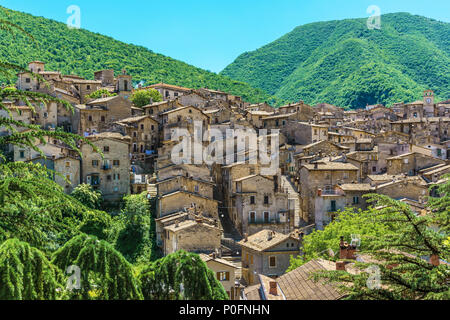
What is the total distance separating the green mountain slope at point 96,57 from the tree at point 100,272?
11348cm

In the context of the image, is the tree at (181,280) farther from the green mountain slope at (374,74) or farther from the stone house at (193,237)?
the green mountain slope at (374,74)

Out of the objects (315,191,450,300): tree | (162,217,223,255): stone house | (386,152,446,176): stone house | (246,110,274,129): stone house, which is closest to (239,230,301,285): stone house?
(162,217,223,255): stone house

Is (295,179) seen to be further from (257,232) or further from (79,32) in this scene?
(79,32)

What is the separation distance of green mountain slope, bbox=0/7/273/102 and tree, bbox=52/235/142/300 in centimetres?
11348

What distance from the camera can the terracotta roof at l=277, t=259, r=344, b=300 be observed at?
782 inches

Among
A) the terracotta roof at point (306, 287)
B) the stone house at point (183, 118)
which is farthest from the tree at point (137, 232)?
the terracotta roof at point (306, 287)

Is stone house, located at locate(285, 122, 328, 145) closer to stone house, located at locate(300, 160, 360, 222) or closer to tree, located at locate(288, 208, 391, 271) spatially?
stone house, located at locate(300, 160, 360, 222)

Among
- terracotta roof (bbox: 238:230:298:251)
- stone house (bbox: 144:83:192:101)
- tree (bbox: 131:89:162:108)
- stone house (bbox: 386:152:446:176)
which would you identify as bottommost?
terracotta roof (bbox: 238:230:298:251)

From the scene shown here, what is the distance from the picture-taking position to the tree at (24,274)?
306 inches

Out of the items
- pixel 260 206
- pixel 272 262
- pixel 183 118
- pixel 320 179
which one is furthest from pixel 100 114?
pixel 272 262

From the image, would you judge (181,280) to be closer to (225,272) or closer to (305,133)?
(225,272)

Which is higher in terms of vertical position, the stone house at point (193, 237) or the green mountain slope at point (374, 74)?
the green mountain slope at point (374, 74)

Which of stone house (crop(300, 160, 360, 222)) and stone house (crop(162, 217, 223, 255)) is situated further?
stone house (crop(300, 160, 360, 222))

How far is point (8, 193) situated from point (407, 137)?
73.6 metres
